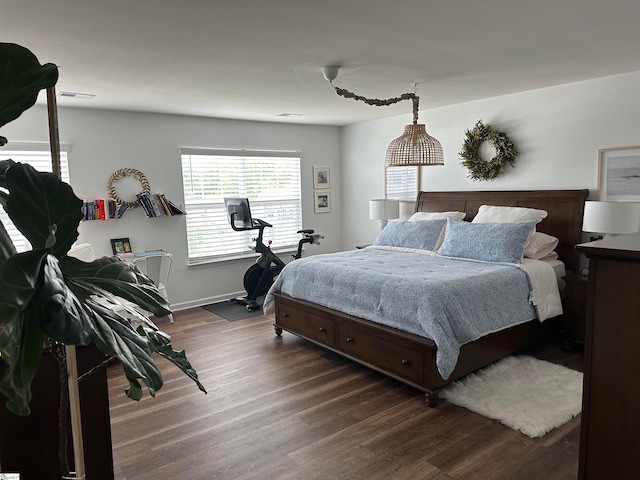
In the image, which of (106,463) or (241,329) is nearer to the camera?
(106,463)

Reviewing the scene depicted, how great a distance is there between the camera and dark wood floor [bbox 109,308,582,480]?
2328 mm

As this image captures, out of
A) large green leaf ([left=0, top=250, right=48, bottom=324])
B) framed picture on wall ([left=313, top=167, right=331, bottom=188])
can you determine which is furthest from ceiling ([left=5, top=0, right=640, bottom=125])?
framed picture on wall ([left=313, top=167, right=331, bottom=188])

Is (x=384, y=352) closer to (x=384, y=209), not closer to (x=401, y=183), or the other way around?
(x=384, y=209)

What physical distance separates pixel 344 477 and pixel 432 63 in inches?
113

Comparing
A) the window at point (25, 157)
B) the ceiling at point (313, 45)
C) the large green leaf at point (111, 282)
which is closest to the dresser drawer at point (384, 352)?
the ceiling at point (313, 45)

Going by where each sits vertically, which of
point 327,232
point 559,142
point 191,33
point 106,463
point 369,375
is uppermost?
point 191,33

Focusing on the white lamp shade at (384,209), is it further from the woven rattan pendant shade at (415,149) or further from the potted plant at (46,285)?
the potted plant at (46,285)

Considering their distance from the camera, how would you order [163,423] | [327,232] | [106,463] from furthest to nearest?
[327,232]
[163,423]
[106,463]

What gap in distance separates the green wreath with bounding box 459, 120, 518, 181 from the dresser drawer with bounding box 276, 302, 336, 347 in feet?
8.20

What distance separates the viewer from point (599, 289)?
139 cm

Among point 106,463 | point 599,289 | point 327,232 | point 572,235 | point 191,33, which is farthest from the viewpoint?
point 327,232

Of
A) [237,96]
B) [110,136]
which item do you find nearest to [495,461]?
[237,96]

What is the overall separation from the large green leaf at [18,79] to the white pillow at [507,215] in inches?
162

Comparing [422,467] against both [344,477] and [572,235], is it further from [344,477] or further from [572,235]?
[572,235]
